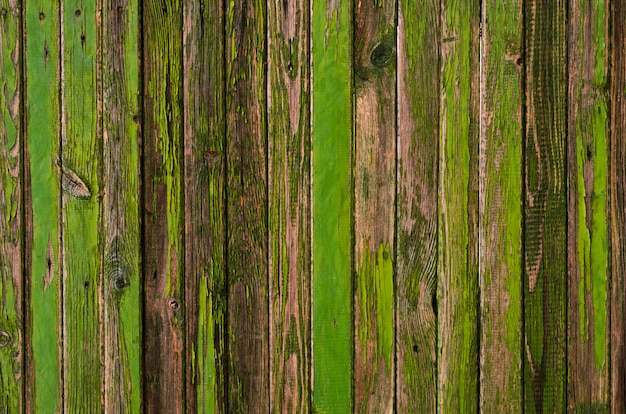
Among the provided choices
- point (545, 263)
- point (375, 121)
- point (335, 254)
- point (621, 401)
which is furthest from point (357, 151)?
point (621, 401)

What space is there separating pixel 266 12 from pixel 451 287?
89 cm

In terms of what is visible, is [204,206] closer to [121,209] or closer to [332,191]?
[121,209]

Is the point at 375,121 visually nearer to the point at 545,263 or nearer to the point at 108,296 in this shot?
the point at 545,263

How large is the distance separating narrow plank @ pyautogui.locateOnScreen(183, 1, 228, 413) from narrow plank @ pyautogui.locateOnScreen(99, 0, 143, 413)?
141 mm

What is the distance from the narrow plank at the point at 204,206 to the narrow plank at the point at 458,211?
1.95 feet

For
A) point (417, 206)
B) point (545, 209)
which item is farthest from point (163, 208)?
point (545, 209)

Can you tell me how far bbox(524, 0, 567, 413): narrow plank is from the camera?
1578 millimetres

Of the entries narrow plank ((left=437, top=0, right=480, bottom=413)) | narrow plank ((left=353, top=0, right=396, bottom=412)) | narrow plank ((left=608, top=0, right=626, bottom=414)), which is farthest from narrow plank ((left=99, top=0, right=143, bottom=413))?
narrow plank ((left=608, top=0, right=626, bottom=414))

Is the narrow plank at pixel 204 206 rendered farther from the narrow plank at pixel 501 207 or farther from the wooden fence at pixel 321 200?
the narrow plank at pixel 501 207

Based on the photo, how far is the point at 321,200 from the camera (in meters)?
1.60

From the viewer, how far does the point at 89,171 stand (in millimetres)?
1637

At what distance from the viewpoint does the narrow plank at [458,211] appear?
1.58m

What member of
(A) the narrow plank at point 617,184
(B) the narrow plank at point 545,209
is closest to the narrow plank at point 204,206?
(B) the narrow plank at point 545,209

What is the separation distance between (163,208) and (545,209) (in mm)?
1031
